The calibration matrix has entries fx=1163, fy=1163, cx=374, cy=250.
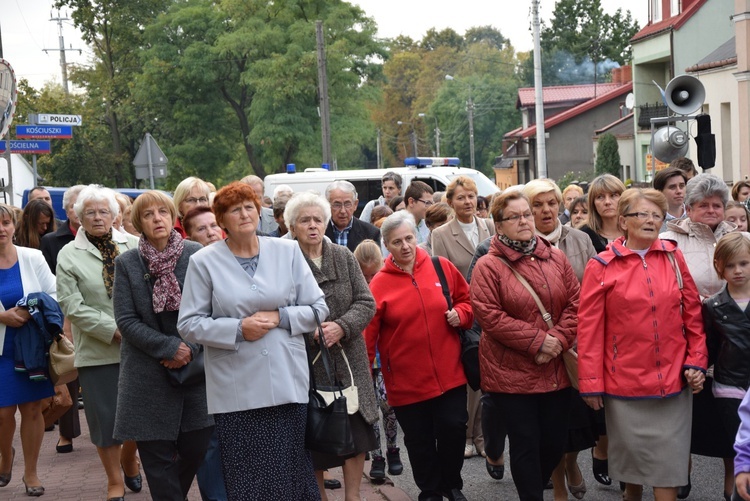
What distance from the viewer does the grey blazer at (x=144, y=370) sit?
6566mm

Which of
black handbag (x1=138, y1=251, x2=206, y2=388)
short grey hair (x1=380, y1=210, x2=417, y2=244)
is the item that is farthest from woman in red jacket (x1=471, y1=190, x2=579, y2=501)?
black handbag (x1=138, y1=251, x2=206, y2=388)

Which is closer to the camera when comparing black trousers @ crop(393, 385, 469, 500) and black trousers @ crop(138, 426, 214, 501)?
black trousers @ crop(138, 426, 214, 501)

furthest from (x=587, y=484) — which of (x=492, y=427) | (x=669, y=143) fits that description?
(x=669, y=143)

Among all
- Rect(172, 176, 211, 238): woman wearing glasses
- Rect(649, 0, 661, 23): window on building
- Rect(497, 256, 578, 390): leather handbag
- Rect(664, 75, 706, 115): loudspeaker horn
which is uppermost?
Rect(649, 0, 661, 23): window on building

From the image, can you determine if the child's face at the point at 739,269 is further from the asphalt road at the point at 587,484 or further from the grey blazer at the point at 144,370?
the grey blazer at the point at 144,370

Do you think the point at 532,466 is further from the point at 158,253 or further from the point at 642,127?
the point at 642,127

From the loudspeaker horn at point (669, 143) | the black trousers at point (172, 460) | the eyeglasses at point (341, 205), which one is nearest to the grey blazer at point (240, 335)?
the black trousers at point (172, 460)

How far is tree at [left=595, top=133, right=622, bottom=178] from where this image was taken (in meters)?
52.6

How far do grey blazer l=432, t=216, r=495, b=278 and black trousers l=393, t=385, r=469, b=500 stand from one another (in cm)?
188

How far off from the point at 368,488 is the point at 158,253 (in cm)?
250

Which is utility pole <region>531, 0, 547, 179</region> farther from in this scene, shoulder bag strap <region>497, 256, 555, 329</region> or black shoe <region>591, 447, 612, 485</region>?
shoulder bag strap <region>497, 256, 555, 329</region>

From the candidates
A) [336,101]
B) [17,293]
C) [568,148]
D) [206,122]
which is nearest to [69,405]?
[17,293]

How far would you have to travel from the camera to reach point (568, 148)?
65.5 m

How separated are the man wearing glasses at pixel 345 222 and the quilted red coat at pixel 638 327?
330 cm
